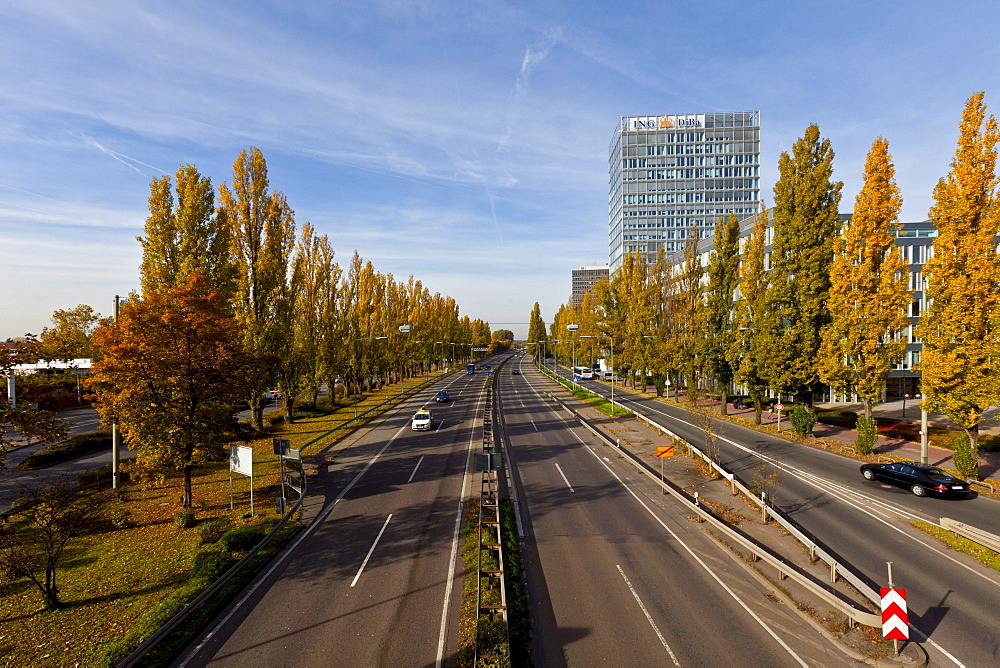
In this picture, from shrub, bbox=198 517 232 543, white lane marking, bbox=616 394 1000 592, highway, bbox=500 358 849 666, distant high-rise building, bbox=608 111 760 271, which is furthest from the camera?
distant high-rise building, bbox=608 111 760 271

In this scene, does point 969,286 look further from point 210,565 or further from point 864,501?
point 210,565

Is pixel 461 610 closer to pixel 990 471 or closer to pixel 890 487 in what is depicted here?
pixel 890 487

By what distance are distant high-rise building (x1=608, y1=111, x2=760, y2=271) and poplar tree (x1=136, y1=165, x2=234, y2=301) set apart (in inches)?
4761

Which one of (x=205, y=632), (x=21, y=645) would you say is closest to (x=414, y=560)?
(x=205, y=632)

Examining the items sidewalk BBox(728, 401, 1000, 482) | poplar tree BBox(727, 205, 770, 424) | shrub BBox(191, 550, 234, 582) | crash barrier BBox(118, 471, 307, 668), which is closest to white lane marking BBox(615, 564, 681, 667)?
crash barrier BBox(118, 471, 307, 668)

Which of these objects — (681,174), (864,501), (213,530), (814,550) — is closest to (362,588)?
(213,530)

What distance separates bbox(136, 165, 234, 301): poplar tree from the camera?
2977 centimetres

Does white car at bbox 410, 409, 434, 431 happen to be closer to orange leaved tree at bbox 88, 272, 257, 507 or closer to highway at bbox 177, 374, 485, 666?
highway at bbox 177, 374, 485, 666

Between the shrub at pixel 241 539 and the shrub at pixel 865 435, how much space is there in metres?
33.1

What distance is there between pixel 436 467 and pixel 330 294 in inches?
1146

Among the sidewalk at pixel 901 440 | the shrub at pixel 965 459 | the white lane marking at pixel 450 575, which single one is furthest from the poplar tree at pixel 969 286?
the white lane marking at pixel 450 575

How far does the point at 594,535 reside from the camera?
18.0 meters

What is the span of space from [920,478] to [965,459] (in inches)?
131

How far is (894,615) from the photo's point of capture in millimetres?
10680
